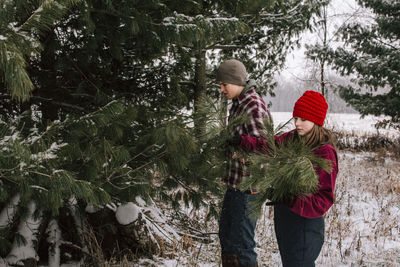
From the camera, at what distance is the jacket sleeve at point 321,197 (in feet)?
5.23

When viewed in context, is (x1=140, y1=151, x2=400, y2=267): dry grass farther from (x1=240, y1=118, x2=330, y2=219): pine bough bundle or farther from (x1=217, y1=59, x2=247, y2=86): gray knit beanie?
(x1=240, y1=118, x2=330, y2=219): pine bough bundle

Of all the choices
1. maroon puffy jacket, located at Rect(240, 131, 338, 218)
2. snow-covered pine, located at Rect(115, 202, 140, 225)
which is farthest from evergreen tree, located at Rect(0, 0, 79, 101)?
snow-covered pine, located at Rect(115, 202, 140, 225)

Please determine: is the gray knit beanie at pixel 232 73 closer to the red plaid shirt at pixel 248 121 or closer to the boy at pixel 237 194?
the boy at pixel 237 194

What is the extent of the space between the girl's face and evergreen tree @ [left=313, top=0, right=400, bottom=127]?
27.7 feet

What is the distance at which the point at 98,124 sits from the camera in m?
Answer: 2.04

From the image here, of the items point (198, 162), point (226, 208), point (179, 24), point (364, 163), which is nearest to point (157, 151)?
point (198, 162)

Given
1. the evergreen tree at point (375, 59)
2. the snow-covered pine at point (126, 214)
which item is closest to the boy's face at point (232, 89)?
the snow-covered pine at point (126, 214)

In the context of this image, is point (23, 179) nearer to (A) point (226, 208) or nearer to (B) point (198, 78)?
(A) point (226, 208)

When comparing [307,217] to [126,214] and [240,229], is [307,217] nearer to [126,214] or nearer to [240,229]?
[240,229]

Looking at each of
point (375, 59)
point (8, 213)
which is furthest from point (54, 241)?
point (375, 59)

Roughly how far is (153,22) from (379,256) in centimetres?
330

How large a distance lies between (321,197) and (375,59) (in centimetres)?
912

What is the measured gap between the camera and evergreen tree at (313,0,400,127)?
903 centimetres

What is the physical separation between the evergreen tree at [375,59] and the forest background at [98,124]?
674 centimetres
